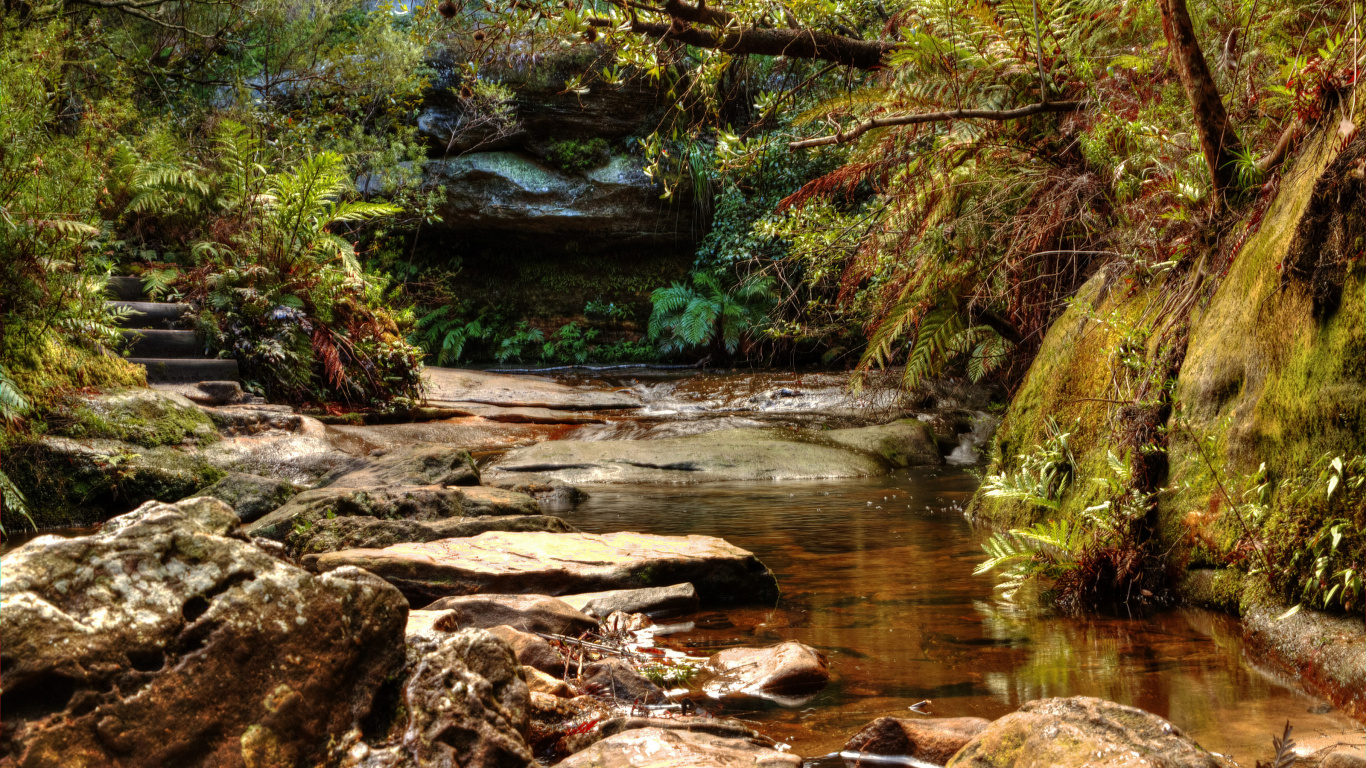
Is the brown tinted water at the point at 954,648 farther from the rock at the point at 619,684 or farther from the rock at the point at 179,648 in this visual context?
the rock at the point at 179,648

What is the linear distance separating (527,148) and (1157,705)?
18.4 metres

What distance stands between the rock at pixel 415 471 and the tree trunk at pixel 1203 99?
4998 mm

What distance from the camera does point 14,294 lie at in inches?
240

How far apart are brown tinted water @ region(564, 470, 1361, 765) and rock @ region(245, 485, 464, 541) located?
1838 millimetres

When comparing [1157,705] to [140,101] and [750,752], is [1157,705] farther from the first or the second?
[140,101]

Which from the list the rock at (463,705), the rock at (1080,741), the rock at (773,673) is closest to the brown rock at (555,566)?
the rock at (773,673)

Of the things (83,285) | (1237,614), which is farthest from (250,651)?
(83,285)

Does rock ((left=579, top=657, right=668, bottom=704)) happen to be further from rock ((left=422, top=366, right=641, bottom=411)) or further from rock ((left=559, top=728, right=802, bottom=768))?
rock ((left=422, top=366, right=641, bottom=411))

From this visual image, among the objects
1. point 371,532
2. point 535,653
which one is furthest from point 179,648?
point 371,532

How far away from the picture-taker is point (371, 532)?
4.31 m

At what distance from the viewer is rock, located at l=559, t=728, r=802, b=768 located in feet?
6.43

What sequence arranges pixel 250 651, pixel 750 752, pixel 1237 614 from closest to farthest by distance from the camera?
1. pixel 250 651
2. pixel 750 752
3. pixel 1237 614

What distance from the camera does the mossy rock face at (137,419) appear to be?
6512 mm

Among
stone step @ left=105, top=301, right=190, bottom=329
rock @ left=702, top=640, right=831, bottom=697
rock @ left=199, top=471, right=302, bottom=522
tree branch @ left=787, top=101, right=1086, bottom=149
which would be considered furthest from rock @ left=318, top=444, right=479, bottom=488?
stone step @ left=105, top=301, right=190, bottom=329
